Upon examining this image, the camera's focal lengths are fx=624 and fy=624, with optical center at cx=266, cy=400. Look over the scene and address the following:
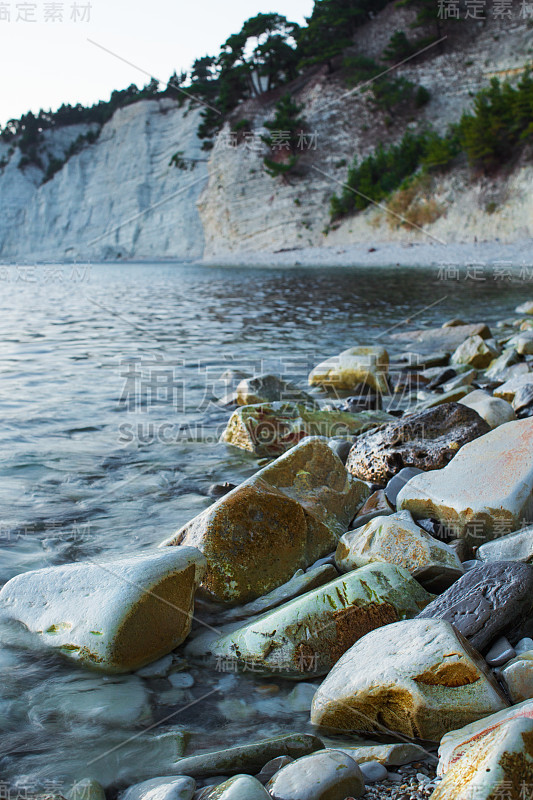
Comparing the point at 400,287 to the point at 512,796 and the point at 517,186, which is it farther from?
the point at 512,796

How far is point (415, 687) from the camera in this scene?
76.5 inches

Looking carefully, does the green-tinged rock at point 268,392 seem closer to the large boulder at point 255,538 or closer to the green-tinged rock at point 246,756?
the large boulder at point 255,538

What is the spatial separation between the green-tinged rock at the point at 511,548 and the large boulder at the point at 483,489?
0.12 meters

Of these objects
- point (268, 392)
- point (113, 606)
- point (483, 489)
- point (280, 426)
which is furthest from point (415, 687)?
point (268, 392)

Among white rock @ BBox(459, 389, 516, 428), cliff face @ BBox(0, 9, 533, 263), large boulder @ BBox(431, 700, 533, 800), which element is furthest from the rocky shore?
cliff face @ BBox(0, 9, 533, 263)

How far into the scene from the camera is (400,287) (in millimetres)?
20172

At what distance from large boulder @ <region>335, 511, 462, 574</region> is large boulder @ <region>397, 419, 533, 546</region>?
0.98 feet

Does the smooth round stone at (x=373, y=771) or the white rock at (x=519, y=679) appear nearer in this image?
the smooth round stone at (x=373, y=771)

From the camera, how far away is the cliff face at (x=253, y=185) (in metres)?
34.4

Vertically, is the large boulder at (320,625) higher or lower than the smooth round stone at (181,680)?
higher

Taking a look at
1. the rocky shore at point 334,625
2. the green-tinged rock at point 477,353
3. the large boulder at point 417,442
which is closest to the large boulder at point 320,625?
the rocky shore at point 334,625

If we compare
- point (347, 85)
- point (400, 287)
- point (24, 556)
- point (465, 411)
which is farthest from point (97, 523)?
point (347, 85)

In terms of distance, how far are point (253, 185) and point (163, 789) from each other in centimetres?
4678

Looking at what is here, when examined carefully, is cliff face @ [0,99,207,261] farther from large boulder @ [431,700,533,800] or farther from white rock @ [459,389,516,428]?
large boulder @ [431,700,533,800]
